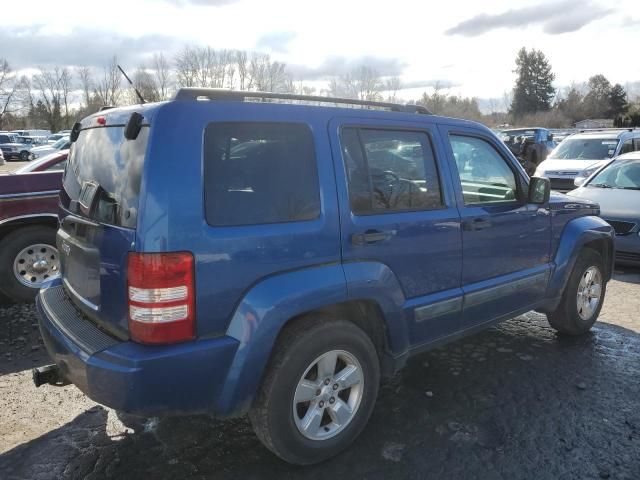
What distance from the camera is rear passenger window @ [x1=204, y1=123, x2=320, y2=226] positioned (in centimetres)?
242

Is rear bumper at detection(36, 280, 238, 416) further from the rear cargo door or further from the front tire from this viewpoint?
the front tire

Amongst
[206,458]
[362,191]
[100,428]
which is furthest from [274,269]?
[100,428]

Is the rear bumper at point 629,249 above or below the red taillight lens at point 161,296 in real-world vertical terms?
below

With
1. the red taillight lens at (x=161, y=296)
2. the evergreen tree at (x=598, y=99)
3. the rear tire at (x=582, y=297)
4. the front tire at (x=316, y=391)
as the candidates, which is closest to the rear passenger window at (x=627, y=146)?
the rear tire at (x=582, y=297)

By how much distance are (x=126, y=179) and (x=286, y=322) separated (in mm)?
1046

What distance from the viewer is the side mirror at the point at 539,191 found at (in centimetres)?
393

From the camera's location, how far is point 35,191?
5.64 meters

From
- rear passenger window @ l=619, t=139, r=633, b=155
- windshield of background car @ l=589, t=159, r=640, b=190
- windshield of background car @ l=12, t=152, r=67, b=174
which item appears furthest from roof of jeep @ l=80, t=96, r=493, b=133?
rear passenger window @ l=619, t=139, r=633, b=155

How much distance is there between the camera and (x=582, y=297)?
4.66 metres

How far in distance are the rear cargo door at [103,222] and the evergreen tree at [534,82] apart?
8939 cm

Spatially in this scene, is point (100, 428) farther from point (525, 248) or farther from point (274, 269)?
point (525, 248)

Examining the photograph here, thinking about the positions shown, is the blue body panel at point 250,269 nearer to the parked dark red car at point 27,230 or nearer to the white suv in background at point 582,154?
the parked dark red car at point 27,230

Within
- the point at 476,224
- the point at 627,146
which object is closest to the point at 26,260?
the point at 476,224

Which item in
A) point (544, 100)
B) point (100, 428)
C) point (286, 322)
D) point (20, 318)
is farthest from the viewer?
point (544, 100)
